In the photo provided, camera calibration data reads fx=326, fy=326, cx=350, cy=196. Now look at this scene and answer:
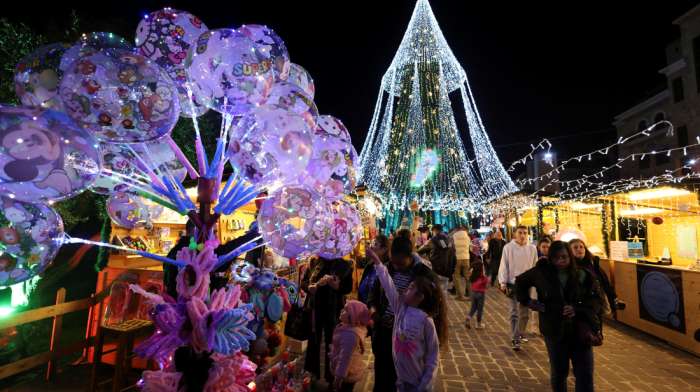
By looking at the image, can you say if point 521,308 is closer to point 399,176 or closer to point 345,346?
point 345,346

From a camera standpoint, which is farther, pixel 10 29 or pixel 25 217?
pixel 10 29

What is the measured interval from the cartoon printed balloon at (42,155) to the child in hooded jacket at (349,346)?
242cm

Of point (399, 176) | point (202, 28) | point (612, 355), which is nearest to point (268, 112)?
point (202, 28)

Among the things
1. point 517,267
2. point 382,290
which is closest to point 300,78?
point 382,290

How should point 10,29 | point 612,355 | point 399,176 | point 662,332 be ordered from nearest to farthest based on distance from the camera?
point 612,355 → point 10,29 → point 662,332 → point 399,176

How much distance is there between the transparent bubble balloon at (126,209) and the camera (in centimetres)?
279

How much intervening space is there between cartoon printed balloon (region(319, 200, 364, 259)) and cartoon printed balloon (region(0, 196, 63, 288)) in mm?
1643

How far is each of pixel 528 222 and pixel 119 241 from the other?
17.1 metres

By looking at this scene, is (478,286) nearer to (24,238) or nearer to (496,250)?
(496,250)

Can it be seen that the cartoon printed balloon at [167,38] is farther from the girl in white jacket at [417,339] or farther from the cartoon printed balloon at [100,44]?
the girl in white jacket at [417,339]

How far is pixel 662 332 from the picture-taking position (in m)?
5.82

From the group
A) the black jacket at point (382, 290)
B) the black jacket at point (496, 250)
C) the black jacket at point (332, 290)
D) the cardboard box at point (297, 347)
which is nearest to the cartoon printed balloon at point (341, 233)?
the black jacket at point (382, 290)

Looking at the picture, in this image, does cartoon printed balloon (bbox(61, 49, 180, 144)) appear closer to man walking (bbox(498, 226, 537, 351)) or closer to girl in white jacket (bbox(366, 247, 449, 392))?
girl in white jacket (bbox(366, 247, 449, 392))

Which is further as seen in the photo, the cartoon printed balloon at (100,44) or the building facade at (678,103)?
the building facade at (678,103)
